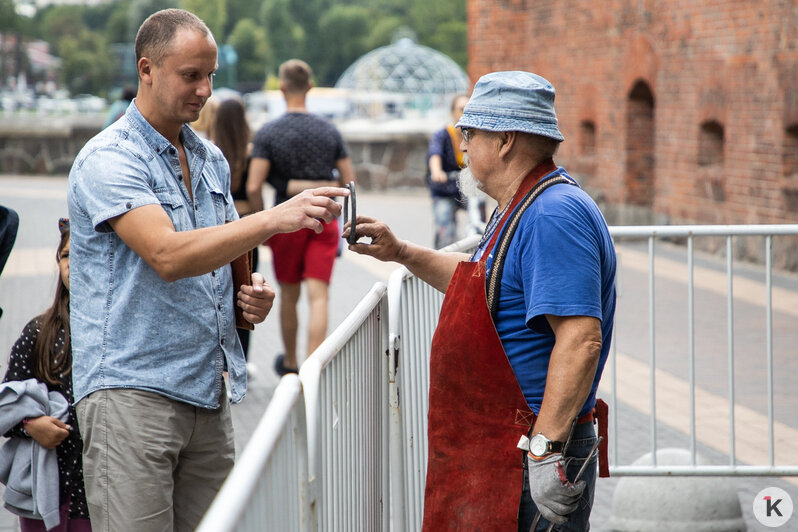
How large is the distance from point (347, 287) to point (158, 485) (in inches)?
314

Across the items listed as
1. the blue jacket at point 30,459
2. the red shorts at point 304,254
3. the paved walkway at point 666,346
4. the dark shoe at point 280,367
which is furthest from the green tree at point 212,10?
the blue jacket at point 30,459

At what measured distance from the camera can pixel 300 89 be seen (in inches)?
284

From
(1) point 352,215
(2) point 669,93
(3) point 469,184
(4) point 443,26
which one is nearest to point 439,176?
(2) point 669,93

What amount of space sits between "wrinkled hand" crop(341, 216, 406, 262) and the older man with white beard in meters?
0.39

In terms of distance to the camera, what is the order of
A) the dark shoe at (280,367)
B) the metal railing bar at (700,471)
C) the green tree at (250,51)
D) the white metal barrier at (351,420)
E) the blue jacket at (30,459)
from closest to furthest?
the white metal barrier at (351,420), the blue jacket at (30,459), the metal railing bar at (700,471), the dark shoe at (280,367), the green tree at (250,51)

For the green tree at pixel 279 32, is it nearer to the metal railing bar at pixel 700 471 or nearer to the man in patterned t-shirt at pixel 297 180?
the man in patterned t-shirt at pixel 297 180

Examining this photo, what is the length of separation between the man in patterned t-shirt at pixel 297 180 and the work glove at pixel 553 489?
4177mm

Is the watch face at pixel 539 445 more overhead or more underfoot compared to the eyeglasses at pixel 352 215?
more underfoot

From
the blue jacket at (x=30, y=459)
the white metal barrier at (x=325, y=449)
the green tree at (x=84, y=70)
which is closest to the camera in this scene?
the white metal barrier at (x=325, y=449)

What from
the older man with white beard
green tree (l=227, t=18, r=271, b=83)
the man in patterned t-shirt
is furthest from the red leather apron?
green tree (l=227, t=18, r=271, b=83)

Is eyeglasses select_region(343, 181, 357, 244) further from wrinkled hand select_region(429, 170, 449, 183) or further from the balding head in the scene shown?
wrinkled hand select_region(429, 170, 449, 183)

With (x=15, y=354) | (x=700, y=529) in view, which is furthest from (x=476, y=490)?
(x=700, y=529)

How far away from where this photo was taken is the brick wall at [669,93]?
11.4 meters

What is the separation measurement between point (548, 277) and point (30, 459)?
5.99ft
